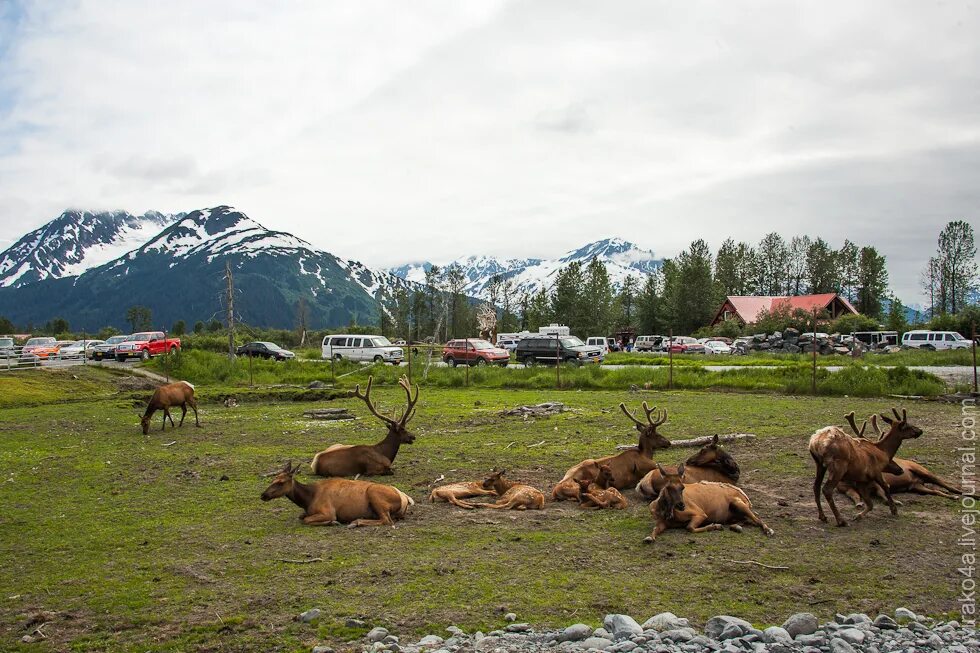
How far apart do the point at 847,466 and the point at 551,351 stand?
109 feet

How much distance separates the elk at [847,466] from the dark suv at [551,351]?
101ft

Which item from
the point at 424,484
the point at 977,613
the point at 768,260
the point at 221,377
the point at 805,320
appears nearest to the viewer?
the point at 977,613

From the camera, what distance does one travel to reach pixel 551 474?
38.6 ft

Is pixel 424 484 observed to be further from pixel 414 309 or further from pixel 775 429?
pixel 414 309

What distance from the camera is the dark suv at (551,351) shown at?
4088cm

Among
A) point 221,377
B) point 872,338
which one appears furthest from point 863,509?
point 872,338

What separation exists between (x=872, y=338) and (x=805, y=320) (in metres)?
7.72

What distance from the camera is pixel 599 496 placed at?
9828 millimetres

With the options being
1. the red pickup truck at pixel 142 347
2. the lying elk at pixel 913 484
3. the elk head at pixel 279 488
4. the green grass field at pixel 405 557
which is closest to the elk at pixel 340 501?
the elk head at pixel 279 488

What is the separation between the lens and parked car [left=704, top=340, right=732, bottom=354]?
5768 centimetres

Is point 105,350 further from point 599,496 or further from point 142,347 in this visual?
point 599,496

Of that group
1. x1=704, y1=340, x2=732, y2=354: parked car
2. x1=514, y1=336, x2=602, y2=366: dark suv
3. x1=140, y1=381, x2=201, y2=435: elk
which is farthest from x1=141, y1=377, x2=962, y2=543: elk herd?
x1=704, y1=340, x2=732, y2=354: parked car

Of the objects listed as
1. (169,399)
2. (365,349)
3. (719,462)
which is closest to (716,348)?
(365,349)

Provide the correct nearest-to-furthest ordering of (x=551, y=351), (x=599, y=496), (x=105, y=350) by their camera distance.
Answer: (x=599, y=496), (x=551, y=351), (x=105, y=350)
